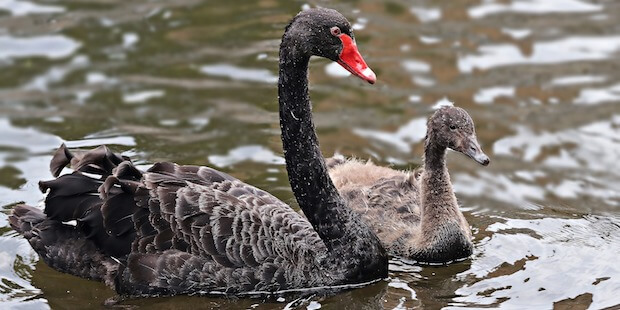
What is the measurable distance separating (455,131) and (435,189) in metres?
0.47

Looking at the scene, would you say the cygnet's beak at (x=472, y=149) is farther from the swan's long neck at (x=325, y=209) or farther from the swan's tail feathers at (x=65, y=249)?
the swan's tail feathers at (x=65, y=249)

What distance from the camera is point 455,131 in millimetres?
7531

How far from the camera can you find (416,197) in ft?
26.7

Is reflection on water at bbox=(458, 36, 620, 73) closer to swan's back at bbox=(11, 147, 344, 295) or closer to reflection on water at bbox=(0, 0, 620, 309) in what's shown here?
reflection on water at bbox=(0, 0, 620, 309)

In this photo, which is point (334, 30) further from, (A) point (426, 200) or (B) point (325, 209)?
(A) point (426, 200)

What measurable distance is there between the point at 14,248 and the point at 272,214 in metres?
1.92

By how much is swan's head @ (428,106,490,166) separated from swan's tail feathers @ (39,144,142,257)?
200cm

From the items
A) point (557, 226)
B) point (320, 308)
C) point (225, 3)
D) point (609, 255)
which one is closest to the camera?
point (320, 308)

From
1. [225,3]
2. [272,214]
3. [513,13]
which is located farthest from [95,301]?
[513,13]

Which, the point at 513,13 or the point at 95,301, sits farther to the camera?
the point at 513,13

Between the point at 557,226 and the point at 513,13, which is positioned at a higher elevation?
the point at 513,13

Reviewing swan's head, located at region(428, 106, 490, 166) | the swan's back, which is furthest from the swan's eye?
swan's head, located at region(428, 106, 490, 166)

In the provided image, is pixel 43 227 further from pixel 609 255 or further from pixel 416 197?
pixel 609 255

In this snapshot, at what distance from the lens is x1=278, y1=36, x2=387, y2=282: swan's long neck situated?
22.8 ft
